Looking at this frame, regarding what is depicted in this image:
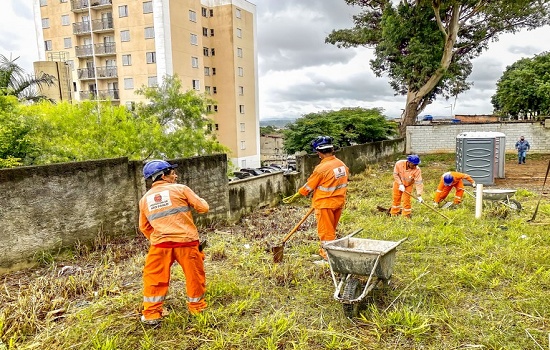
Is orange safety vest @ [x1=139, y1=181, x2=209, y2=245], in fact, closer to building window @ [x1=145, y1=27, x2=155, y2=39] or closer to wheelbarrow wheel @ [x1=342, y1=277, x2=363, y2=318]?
wheelbarrow wheel @ [x1=342, y1=277, x2=363, y2=318]

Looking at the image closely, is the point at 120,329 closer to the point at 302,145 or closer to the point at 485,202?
the point at 485,202

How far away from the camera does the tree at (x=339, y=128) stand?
608 inches

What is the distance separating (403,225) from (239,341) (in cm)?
448

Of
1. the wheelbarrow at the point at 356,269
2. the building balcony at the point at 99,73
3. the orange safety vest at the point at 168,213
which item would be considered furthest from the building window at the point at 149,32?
the wheelbarrow at the point at 356,269

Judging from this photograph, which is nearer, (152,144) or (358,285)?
(358,285)

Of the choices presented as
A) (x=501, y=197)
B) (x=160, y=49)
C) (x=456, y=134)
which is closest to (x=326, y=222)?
(x=501, y=197)

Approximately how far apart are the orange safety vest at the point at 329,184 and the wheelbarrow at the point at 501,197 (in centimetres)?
417

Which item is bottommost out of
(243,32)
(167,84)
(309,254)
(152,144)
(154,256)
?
(309,254)

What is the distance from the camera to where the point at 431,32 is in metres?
18.1

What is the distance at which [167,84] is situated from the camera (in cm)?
1412

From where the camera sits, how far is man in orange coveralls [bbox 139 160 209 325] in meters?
3.46

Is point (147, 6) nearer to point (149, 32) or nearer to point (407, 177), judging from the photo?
A: point (149, 32)

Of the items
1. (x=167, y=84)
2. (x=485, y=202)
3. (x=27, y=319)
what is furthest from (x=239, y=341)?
(x=167, y=84)

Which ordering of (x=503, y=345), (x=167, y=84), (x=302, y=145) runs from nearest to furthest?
(x=503, y=345) < (x=167, y=84) < (x=302, y=145)
